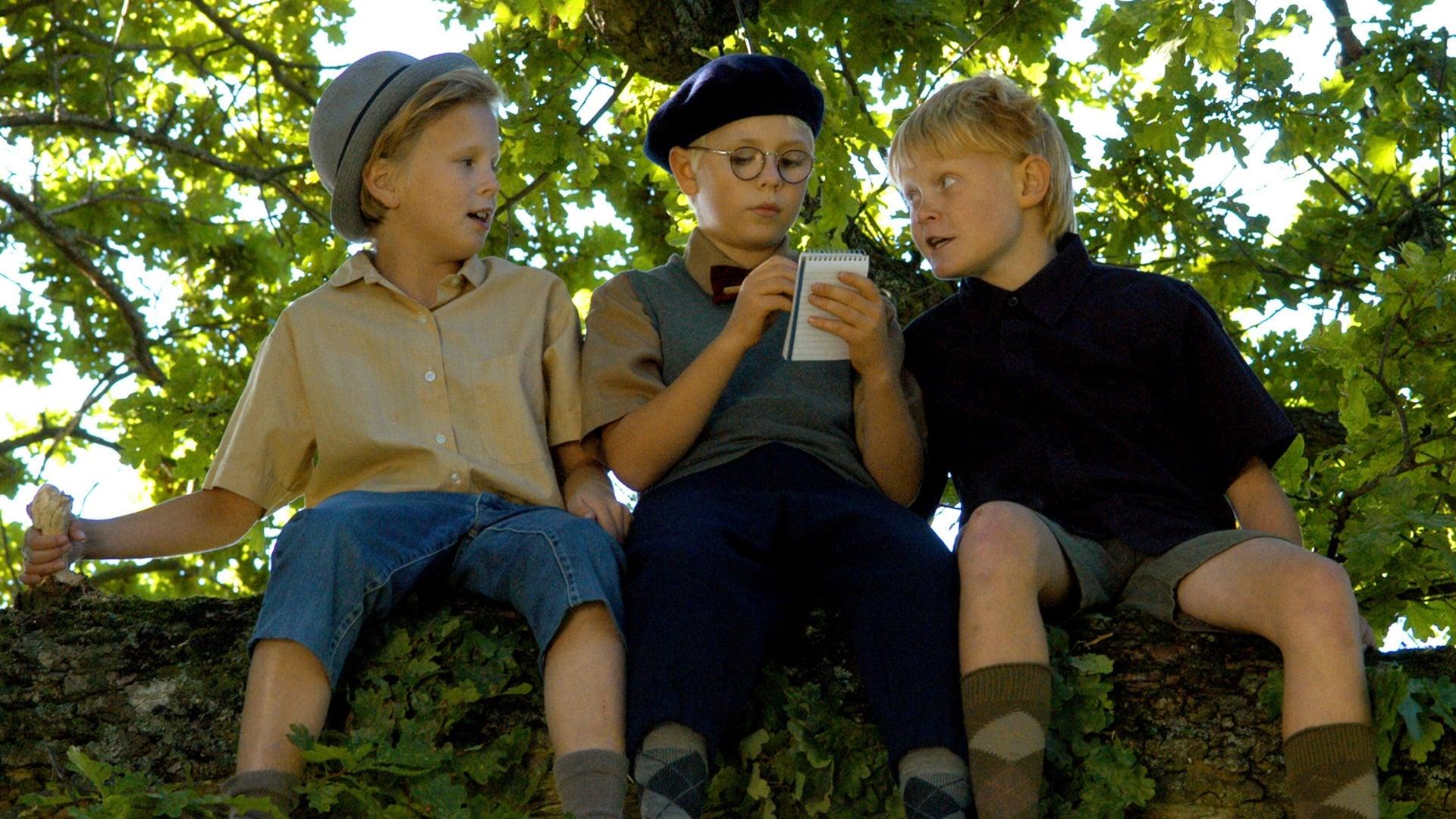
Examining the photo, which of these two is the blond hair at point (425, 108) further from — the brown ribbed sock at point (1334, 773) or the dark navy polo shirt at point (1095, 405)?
the brown ribbed sock at point (1334, 773)

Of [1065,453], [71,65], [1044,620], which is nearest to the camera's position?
[1044,620]

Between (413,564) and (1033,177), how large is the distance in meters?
1.71

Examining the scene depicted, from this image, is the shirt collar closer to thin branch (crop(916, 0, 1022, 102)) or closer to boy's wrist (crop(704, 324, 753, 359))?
boy's wrist (crop(704, 324, 753, 359))

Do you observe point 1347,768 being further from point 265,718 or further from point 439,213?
→ point 439,213

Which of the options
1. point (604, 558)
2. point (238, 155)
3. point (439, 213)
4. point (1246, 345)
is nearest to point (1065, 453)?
point (604, 558)

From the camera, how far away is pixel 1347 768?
8.96ft

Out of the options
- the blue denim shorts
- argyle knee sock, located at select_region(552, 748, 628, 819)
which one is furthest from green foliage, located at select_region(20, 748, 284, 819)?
argyle knee sock, located at select_region(552, 748, 628, 819)

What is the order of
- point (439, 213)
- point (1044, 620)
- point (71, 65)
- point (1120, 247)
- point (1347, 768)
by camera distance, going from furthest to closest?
point (71, 65)
point (1120, 247)
point (439, 213)
point (1044, 620)
point (1347, 768)

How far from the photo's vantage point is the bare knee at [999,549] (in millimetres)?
3002

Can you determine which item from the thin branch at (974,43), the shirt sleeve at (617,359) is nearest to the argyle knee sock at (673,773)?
the shirt sleeve at (617,359)

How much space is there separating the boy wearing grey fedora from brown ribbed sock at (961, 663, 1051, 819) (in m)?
0.62

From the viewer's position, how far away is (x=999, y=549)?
3045 millimetres

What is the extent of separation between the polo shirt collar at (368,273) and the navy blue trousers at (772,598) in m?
0.73

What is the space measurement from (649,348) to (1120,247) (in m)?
2.88
